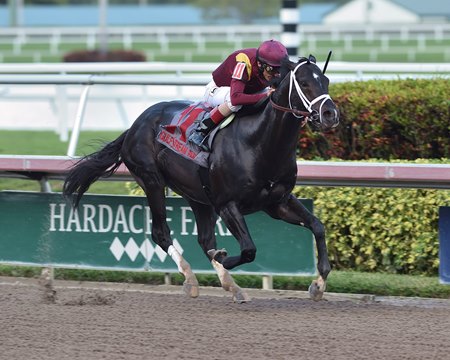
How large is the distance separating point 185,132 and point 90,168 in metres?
0.89

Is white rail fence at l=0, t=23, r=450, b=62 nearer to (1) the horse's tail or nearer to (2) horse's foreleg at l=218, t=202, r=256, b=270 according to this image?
(1) the horse's tail

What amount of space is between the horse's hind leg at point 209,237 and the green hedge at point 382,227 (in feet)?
3.20

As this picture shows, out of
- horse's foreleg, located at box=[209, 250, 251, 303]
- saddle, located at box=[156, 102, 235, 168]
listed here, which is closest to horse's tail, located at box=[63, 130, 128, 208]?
saddle, located at box=[156, 102, 235, 168]

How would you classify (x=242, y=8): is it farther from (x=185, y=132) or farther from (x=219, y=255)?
(x=219, y=255)

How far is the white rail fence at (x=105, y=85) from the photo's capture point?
8.61 meters

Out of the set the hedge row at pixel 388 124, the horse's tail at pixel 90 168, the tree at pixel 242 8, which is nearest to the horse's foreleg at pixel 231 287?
the horse's tail at pixel 90 168

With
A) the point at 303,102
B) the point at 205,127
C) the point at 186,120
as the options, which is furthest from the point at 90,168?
the point at 303,102

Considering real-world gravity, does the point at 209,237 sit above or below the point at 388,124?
below

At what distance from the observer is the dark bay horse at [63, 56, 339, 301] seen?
559cm

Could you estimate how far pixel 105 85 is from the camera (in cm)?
1124

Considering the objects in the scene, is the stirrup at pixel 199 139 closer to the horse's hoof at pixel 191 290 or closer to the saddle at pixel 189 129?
the saddle at pixel 189 129

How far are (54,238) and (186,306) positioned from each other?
4.79ft

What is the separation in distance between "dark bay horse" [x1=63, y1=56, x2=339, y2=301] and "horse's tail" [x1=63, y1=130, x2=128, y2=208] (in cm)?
15

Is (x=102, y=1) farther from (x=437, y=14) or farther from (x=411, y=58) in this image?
(x=437, y=14)
